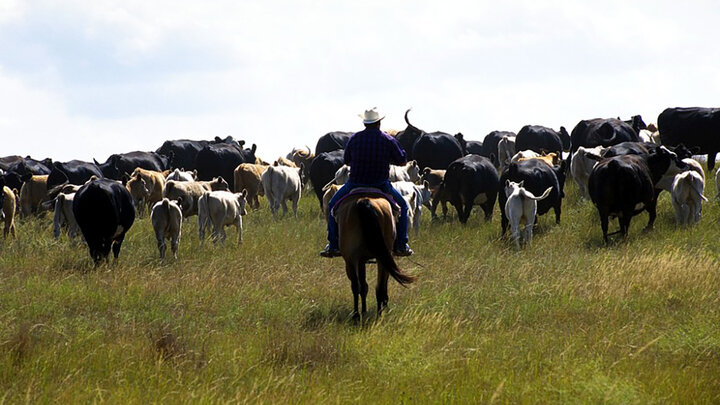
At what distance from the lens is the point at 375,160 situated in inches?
422

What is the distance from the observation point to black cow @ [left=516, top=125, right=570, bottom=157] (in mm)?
34469

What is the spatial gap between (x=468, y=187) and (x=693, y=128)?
40.0 feet

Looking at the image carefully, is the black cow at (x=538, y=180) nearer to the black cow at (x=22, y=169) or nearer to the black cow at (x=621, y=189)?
the black cow at (x=621, y=189)

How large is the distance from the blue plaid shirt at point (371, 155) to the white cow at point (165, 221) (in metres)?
5.07

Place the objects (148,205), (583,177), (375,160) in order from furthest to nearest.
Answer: (148,205), (583,177), (375,160)

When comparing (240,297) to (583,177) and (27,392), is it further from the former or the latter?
(583,177)

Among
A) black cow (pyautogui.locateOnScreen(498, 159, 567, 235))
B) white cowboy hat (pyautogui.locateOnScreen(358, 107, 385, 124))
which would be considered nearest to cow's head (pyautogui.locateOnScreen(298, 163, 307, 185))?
black cow (pyautogui.locateOnScreen(498, 159, 567, 235))

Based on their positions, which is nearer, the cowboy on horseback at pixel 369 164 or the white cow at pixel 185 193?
the cowboy on horseback at pixel 369 164

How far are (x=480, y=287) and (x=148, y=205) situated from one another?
47.8 ft

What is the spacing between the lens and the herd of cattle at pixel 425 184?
14750 millimetres

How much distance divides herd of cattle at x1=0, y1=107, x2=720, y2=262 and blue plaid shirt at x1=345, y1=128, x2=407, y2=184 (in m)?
5.06

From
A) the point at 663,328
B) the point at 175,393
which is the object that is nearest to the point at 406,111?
the point at 663,328

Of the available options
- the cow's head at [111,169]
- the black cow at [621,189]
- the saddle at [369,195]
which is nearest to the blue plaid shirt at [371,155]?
the saddle at [369,195]

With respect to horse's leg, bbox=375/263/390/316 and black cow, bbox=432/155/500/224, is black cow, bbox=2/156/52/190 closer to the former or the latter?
black cow, bbox=432/155/500/224
